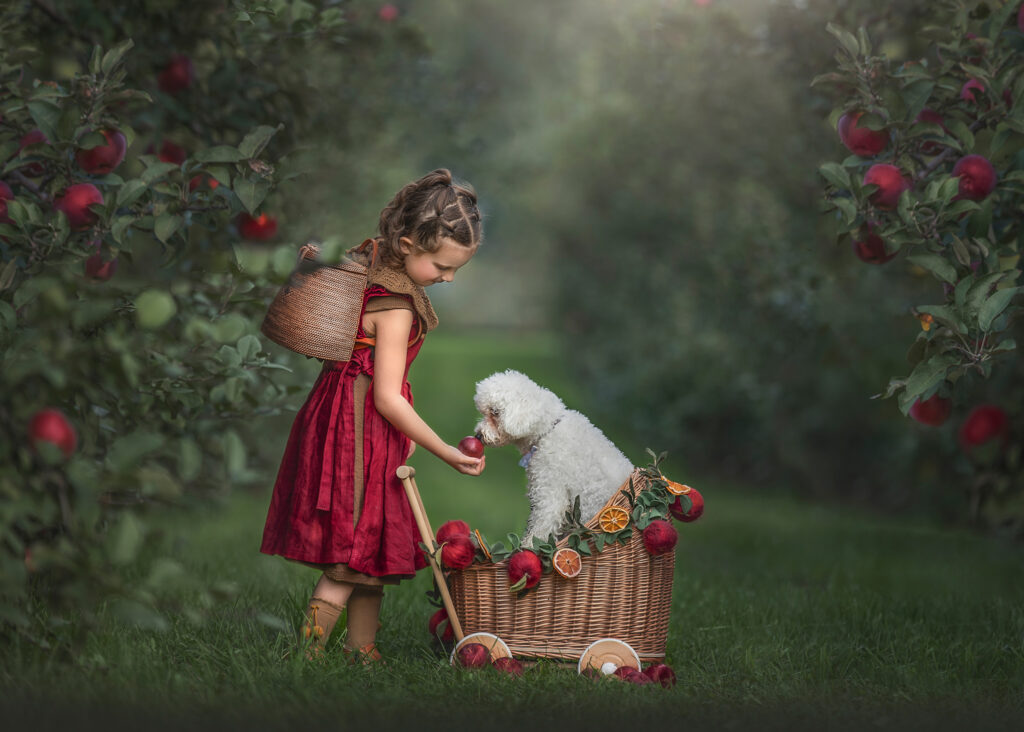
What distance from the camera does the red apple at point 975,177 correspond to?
2.94 meters

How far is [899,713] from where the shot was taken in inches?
107

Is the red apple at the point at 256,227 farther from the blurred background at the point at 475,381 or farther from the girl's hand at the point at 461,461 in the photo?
the girl's hand at the point at 461,461

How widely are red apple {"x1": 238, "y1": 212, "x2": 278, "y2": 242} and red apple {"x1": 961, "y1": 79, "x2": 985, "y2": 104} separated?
2.24m

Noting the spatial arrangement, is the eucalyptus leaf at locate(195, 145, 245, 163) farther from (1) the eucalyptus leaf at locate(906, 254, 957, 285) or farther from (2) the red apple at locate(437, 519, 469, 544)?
(1) the eucalyptus leaf at locate(906, 254, 957, 285)

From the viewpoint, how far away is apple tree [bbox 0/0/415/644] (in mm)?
2127

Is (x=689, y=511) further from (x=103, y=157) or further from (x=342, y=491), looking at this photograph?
(x=103, y=157)

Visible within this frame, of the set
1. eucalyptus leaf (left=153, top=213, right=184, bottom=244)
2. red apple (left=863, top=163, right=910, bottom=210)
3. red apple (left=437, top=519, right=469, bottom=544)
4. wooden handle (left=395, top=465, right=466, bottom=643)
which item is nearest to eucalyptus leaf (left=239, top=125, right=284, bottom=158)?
eucalyptus leaf (left=153, top=213, right=184, bottom=244)

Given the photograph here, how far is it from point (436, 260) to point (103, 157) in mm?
975

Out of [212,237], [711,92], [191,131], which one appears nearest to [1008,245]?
[212,237]

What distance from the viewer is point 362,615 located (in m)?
3.16

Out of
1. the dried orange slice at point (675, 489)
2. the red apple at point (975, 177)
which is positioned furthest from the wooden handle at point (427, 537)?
the red apple at point (975, 177)

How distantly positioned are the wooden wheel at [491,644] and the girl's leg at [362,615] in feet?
1.15

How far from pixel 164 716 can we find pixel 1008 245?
2.72m

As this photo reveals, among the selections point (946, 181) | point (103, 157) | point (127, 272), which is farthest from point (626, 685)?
point (127, 272)
